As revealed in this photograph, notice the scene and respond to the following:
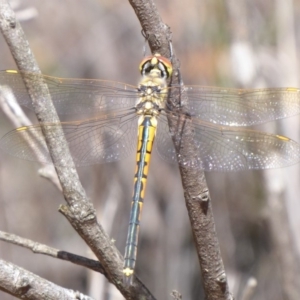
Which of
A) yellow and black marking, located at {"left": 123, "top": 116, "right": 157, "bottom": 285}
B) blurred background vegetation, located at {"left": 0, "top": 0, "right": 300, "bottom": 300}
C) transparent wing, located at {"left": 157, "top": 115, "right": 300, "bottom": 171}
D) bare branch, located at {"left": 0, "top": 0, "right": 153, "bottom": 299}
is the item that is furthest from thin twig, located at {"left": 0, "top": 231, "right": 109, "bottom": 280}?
blurred background vegetation, located at {"left": 0, "top": 0, "right": 300, "bottom": 300}

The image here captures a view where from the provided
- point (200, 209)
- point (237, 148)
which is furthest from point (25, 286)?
point (237, 148)

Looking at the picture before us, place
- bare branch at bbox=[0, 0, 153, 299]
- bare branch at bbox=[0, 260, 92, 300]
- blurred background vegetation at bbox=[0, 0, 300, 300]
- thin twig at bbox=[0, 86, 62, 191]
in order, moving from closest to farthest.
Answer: bare branch at bbox=[0, 260, 92, 300] → bare branch at bbox=[0, 0, 153, 299] → thin twig at bbox=[0, 86, 62, 191] → blurred background vegetation at bbox=[0, 0, 300, 300]

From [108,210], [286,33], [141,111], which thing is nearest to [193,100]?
[141,111]

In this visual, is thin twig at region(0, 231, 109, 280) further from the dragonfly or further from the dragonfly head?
the dragonfly head

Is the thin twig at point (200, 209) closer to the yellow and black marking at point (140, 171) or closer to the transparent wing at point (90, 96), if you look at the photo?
the yellow and black marking at point (140, 171)

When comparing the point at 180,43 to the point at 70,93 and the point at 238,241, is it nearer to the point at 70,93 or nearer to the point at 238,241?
the point at 238,241

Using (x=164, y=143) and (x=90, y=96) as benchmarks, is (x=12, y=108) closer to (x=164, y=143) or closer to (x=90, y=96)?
(x=90, y=96)

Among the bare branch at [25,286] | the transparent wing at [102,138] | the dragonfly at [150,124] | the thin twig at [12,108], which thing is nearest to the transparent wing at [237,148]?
the dragonfly at [150,124]

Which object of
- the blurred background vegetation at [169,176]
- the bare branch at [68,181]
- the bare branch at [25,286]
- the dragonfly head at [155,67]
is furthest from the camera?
the blurred background vegetation at [169,176]
